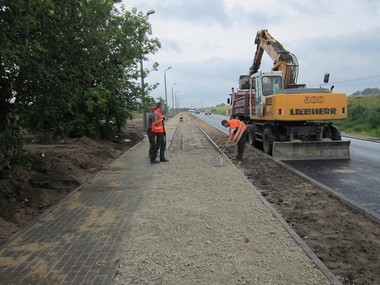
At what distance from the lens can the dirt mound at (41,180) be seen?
255 inches

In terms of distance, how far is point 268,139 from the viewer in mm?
13930

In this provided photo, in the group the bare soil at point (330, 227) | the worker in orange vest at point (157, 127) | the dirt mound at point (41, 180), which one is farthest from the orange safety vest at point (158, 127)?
the bare soil at point (330, 227)

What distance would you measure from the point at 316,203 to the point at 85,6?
18.9ft

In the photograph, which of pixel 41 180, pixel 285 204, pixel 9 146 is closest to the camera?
pixel 9 146

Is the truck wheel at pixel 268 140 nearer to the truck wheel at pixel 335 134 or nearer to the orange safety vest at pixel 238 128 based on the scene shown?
the orange safety vest at pixel 238 128

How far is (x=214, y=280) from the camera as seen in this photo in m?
3.91

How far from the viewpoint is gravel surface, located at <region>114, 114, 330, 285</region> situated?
4.01 metres

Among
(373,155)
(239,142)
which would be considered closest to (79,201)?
(239,142)

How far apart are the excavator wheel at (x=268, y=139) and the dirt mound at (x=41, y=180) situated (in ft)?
18.4

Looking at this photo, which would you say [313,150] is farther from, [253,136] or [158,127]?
[158,127]

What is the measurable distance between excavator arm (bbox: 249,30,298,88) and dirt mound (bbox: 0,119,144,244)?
24.7 ft

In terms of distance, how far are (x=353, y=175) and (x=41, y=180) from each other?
304 inches

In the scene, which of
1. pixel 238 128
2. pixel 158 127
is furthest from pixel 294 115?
pixel 158 127

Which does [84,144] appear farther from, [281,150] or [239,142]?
[281,150]
